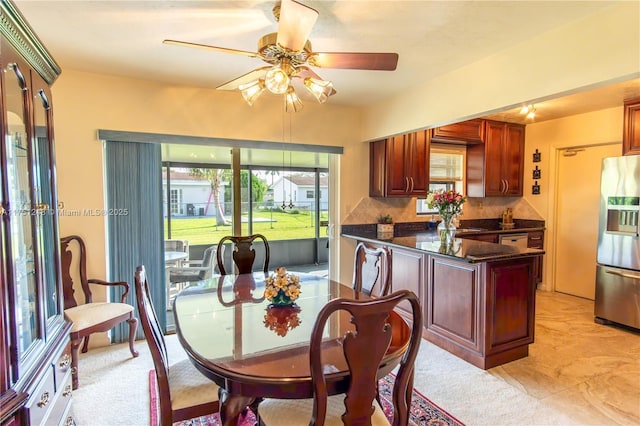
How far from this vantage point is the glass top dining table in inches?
50.4

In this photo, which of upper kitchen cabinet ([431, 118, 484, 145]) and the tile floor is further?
upper kitchen cabinet ([431, 118, 484, 145])

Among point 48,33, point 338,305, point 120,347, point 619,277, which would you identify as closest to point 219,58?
point 48,33

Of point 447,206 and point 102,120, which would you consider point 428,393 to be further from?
point 102,120

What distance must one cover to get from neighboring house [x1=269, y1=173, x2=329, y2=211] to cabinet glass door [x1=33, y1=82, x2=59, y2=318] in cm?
244

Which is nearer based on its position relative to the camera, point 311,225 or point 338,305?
point 338,305

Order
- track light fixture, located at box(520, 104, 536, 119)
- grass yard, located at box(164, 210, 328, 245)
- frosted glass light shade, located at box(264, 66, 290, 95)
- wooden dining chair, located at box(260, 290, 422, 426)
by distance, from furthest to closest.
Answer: track light fixture, located at box(520, 104, 536, 119)
grass yard, located at box(164, 210, 328, 245)
frosted glass light shade, located at box(264, 66, 290, 95)
wooden dining chair, located at box(260, 290, 422, 426)

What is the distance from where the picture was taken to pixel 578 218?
4.69 metres

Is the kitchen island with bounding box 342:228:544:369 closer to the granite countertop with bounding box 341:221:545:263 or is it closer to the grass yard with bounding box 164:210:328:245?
the granite countertop with bounding box 341:221:545:263

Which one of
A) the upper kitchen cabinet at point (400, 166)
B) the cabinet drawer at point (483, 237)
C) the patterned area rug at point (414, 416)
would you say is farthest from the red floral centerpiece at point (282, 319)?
the cabinet drawer at point (483, 237)

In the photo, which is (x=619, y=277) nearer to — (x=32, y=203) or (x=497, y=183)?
(x=497, y=183)

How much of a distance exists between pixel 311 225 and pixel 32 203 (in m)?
3.27

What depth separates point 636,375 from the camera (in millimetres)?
2660

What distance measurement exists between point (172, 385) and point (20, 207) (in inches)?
41.0

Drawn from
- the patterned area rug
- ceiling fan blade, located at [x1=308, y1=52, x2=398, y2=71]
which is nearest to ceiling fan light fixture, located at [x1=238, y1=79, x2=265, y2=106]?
ceiling fan blade, located at [x1=308, y1=52, x2=398, y2=71]
